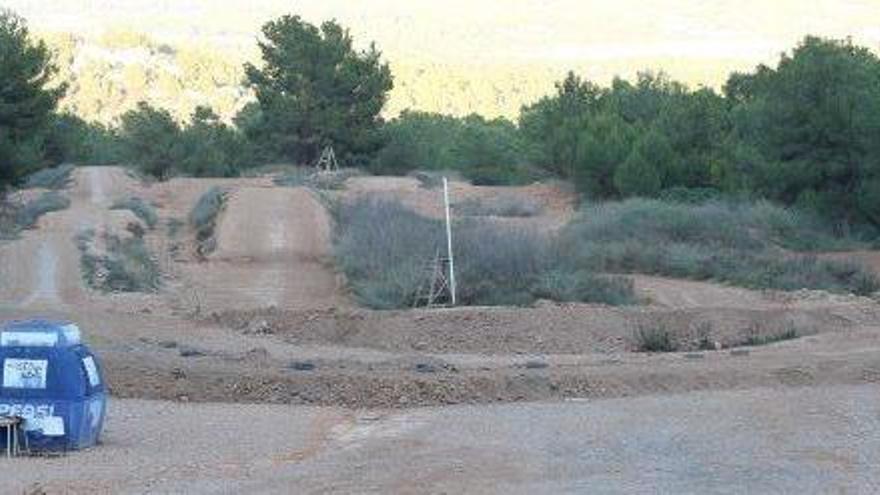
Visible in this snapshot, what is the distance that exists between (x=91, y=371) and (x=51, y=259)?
82.8 ft

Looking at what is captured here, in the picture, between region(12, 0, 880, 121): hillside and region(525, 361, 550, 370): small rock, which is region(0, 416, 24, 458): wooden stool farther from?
region(12, 0, 880, 121): hillside

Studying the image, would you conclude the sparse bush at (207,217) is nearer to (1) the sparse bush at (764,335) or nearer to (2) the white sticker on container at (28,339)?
(1) the sparse bush at (764,335)

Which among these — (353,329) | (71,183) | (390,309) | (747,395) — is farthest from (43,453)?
(71,183)

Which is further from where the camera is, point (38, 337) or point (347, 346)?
point (347, 346)

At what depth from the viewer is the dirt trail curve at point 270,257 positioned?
118 feet

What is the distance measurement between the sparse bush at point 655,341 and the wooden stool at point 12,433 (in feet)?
44.1

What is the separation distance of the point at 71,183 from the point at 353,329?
49216 mm

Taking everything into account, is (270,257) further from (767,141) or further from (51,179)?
(51,179)

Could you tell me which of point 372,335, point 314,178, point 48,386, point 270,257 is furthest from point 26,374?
point 314,178

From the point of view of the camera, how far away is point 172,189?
2685 inches

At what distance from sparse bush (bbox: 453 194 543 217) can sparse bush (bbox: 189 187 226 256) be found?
27.5ft

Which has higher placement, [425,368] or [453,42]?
[453,42]

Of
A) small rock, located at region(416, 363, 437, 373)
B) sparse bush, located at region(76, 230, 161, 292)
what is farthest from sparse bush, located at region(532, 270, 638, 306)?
small rock, located at region(416, 363, 437, 373)

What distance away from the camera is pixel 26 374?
50.0ft
